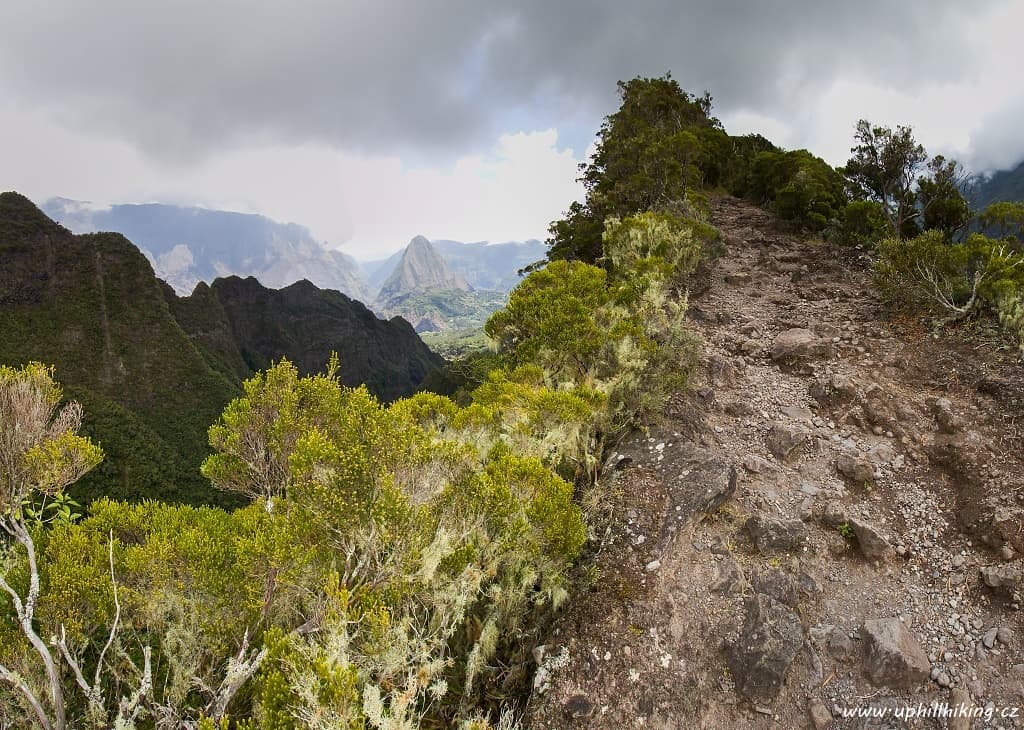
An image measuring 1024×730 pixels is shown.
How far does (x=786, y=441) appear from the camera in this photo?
29.4ft

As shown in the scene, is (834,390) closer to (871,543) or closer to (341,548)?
(871,543)

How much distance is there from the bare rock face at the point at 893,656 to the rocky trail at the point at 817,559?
0.07 ft

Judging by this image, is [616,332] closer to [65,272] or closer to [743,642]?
[743,642]

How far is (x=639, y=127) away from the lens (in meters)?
27.2

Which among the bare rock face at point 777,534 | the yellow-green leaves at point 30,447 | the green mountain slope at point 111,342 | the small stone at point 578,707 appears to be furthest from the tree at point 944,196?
the green mountain slope at point 111,342

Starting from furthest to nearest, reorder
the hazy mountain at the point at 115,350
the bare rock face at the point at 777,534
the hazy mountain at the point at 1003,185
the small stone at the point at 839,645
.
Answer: the hazy mountain at the point at 1003,185 < the hazy mountain at the point at 115,350 < the bare rock face at the point at 777,534 < the small stone at the point at 839,645

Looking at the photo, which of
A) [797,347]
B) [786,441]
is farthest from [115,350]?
[786,441]

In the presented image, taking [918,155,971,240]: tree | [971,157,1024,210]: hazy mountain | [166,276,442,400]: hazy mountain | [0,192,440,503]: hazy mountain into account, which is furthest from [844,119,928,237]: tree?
[166,276,442,400]: hazy mountain

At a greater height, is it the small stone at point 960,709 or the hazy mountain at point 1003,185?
the hazy mountain at point 1003,185

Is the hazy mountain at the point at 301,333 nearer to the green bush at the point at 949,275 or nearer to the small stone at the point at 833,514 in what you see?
the green bush at the point at 949,275

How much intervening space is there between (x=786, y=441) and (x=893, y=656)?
4.18 m

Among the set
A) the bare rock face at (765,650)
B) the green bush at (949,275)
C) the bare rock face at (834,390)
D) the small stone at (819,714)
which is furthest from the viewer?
the green bush at (949,275)

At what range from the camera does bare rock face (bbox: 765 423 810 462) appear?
28.9 ft

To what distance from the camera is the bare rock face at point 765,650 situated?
5.57m
